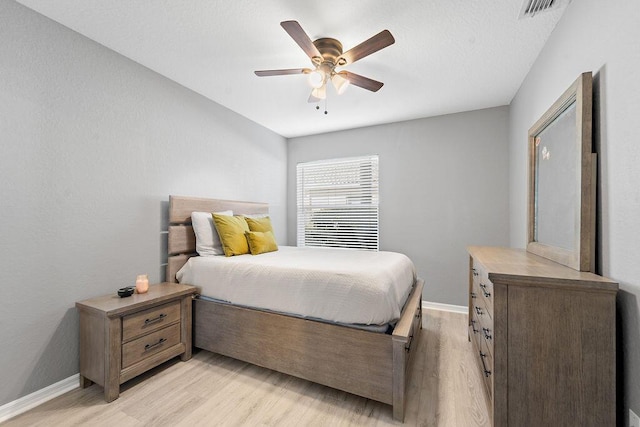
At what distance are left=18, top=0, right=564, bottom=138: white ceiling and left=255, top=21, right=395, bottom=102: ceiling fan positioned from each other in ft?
0.33

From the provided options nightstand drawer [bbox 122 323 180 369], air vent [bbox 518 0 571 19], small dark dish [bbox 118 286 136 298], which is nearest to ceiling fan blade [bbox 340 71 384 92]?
air vent [bbox 518 0 571 19]

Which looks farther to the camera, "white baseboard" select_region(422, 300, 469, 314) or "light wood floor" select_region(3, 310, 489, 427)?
"white baseboard" select_region(422, 300, 469, 314)

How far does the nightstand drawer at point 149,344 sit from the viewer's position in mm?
1880

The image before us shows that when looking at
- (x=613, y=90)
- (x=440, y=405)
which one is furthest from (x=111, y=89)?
(x=440, y=405)

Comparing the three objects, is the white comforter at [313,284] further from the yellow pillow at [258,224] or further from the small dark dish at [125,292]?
the yellow pillow at [258,224]

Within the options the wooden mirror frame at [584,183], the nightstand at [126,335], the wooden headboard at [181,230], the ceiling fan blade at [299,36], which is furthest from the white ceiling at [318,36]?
the nightstand at [126,335]

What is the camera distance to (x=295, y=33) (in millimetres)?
1629

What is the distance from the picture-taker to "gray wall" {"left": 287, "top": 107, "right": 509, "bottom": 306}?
3283 millimetres

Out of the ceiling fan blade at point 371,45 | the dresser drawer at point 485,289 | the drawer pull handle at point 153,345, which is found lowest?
the drawer pull handle at point 153,345

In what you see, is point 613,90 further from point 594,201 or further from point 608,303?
point 608,303

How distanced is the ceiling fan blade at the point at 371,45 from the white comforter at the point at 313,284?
1.49 m

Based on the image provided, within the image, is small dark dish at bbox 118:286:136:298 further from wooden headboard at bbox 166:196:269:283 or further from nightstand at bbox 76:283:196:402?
wooden headboard at bbox 166:196:269:283

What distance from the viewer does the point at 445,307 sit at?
11.4 ft

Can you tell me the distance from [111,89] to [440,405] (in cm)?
336
